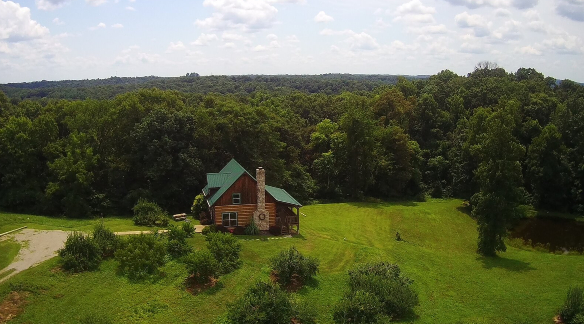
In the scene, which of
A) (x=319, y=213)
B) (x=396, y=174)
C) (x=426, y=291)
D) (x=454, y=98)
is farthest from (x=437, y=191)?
(x=426, y=291)

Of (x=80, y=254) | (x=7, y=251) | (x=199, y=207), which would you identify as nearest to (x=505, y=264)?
(x=199, y=207)

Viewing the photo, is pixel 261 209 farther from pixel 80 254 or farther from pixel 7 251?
pixel 7 251

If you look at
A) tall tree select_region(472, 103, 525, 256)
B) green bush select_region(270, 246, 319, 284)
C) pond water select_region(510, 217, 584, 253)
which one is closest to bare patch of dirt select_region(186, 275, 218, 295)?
green bush select_region(270, 246, 319, 284)

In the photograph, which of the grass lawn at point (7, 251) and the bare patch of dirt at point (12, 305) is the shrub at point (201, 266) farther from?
the grass lawn at point (7, 251)

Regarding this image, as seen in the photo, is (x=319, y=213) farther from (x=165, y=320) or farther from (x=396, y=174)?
(x=165, y=320)

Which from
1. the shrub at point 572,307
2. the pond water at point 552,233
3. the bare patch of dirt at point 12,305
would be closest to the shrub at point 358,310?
the shrub at point 572,307
